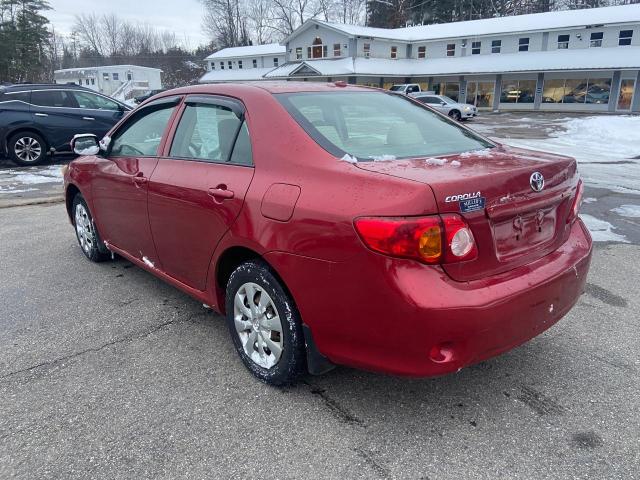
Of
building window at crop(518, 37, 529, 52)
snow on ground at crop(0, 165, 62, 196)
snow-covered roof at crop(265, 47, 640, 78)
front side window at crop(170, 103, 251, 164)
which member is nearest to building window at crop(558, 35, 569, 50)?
snow-covered roof at crop(265, 47, 640, 78)

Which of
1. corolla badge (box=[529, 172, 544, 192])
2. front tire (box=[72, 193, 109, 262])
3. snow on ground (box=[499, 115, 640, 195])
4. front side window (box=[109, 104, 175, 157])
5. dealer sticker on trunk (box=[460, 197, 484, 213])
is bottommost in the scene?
snow on ground (box=[499, 115, 640, 195])

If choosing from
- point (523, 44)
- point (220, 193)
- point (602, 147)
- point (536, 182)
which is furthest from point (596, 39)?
point (220, 193)

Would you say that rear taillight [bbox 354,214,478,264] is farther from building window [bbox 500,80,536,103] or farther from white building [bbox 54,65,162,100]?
white building [bbox 54,65,162,100]

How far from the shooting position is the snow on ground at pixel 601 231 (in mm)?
5605

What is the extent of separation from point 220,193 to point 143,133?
1505mm

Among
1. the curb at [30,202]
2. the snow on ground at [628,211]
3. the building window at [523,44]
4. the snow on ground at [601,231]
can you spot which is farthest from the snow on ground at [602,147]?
the building window at [523,44]

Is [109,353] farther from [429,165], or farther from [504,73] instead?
[504,73]

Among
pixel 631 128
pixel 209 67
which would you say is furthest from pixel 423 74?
pixel 209 67

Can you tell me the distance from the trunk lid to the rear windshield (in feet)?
0.77

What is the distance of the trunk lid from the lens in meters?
2.19

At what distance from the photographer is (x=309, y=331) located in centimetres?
249

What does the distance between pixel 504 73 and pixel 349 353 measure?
37.3 meters

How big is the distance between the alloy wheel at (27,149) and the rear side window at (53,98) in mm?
853

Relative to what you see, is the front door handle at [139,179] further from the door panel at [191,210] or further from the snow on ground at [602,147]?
the snow on ground at [602,147]
